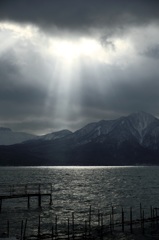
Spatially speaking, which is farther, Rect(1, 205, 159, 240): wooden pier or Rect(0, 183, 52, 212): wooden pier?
Rect(0, 183, 52, 212): wooden pier

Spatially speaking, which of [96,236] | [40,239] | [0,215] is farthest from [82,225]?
[0,215]

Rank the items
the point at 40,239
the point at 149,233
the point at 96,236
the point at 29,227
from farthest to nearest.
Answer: the point at 29,227 < the point at 149,233 < the point at 96,236 < the point at 40,239

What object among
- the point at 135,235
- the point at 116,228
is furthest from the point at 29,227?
the point at 135,235

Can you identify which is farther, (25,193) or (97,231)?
(25,193)

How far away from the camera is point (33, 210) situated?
87.4 metres

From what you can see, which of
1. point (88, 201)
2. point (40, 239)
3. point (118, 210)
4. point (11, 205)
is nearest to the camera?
point (40, 239)

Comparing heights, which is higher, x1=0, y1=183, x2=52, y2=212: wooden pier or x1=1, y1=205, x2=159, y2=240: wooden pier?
x1=0, y1=183, x2=52, y2=212: wooden pier

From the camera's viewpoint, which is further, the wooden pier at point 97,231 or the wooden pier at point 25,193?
the wooden pier at point 25,193

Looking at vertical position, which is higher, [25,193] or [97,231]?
[25,193]

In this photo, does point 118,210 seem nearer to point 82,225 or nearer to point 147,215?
point 147,215

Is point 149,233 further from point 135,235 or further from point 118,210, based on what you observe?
point 118,210

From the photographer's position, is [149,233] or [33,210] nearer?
[149,233]

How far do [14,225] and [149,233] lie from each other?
24.5 metres

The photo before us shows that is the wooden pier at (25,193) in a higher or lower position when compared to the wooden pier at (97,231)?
higher
